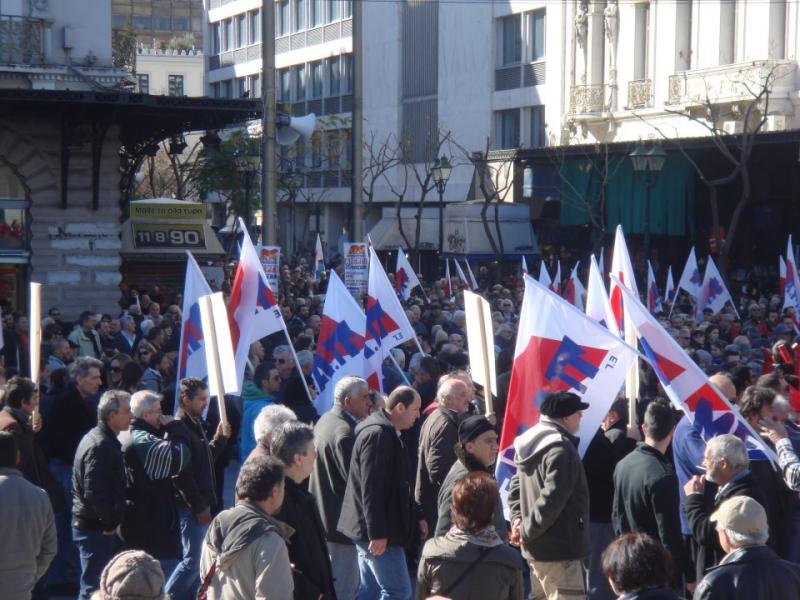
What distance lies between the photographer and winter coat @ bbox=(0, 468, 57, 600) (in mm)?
6375

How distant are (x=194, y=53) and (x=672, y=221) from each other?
58.6 meters

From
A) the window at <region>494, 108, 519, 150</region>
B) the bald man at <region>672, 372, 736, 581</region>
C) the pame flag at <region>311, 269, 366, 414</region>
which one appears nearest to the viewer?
the bald man at <region>672, 372, 736, 581</region>

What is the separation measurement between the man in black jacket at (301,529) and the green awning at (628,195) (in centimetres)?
2696

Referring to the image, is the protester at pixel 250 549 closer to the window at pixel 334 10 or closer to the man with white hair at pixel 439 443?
the man with white hair at pixel 439 443

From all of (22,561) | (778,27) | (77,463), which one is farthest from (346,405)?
(778,27)

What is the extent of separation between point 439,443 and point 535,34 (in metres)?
35.4

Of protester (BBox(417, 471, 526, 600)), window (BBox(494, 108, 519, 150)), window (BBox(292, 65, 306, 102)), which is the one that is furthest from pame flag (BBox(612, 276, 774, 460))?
window (BBox(292, 65, 306, 102))

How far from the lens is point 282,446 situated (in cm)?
634

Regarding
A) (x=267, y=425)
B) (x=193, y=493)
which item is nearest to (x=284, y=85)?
(x=193, y=493)

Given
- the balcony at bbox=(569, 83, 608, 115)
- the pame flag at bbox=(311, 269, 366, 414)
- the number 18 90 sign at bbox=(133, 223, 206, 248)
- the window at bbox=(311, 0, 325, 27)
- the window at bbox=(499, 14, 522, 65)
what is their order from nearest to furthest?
the pame flag at bbox=(311, 269, 366, 414)
the number 18 90 sign at bbox=(133, 223, 206, 248)
the balcony at bbox=(569, 83, 608, 115)
the window at bbox=(499, 14, 522, 65)
the window at bbox=(311, 0, 325, 27)

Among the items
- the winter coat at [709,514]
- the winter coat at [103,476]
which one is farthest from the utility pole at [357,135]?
the winter coat at [709,514]

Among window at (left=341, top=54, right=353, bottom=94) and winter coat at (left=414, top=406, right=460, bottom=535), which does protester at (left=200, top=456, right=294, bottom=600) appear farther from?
window at (left=341, top=54, right=353, bottom=94)

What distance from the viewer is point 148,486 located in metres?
7.82

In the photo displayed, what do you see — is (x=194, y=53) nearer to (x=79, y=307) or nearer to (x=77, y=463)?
(x=79, y=307)
